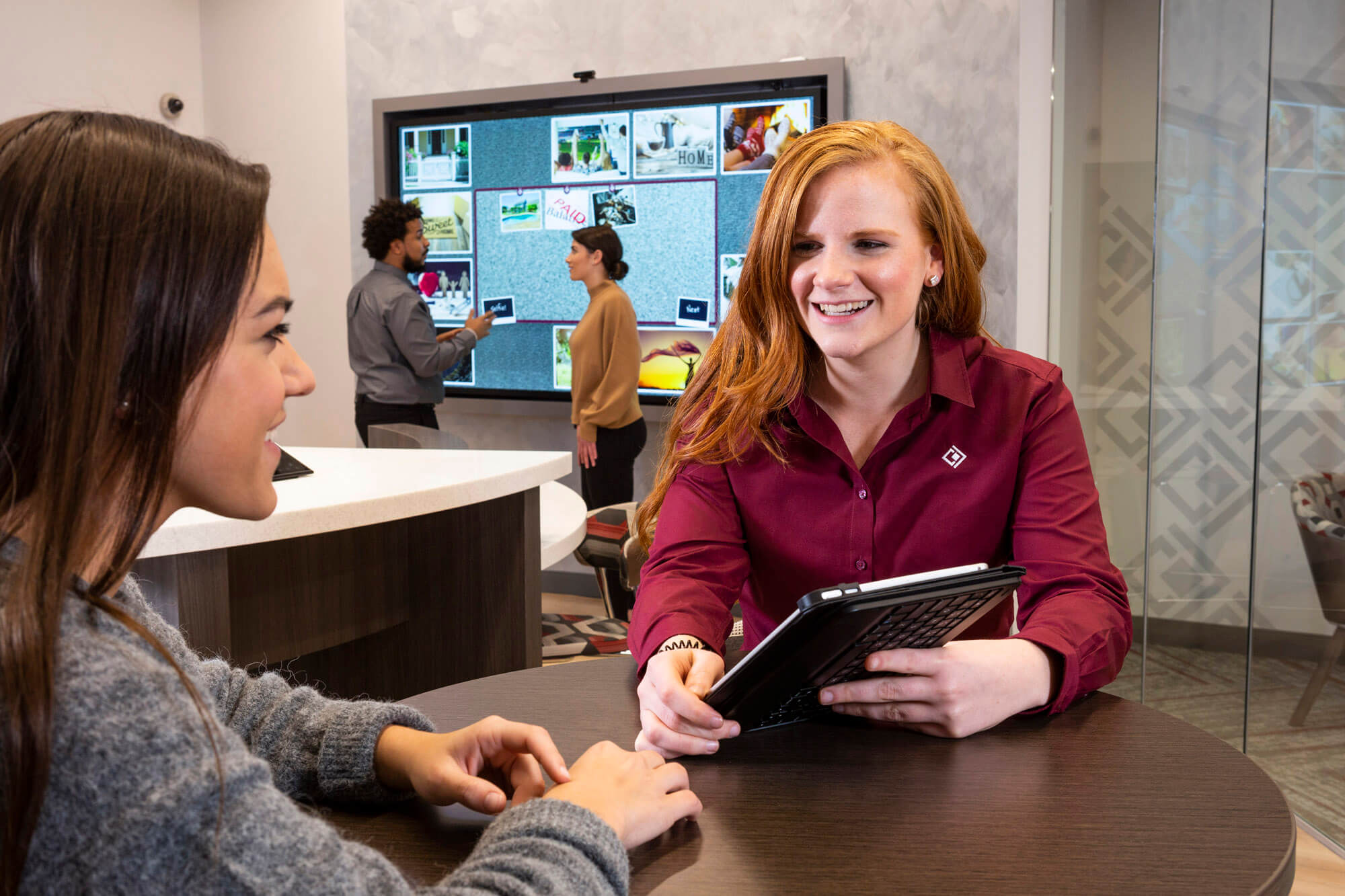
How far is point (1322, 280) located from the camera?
2.30 metres

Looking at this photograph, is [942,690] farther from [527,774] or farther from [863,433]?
[863,433]

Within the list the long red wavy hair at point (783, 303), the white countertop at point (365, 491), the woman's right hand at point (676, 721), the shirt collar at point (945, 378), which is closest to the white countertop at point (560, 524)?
the white countertop at point (365, 491)

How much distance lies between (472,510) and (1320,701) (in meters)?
1.90

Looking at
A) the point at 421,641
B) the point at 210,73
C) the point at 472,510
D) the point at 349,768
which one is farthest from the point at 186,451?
the point at 210,73

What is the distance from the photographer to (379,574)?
7.27 feet

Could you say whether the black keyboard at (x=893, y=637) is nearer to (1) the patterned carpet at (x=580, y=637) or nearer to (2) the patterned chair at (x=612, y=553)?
(2) the patterned chair at (x=612, y=553)

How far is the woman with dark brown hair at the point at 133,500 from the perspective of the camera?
1.73ft

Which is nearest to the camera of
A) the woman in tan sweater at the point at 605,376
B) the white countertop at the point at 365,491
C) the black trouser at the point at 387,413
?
the white countertop at the point at 365,491

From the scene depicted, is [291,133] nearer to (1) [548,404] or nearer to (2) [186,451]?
(1) [548,404]

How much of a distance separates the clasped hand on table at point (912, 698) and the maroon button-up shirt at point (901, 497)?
305mm

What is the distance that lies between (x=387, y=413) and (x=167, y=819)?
4496 mm

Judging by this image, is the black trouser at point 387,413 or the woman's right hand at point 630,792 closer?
the woman's right hand at point 630,792

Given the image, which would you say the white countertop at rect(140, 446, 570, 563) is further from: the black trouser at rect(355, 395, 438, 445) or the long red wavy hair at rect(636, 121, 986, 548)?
the black trouser at rect(355, 395, 438, 445)

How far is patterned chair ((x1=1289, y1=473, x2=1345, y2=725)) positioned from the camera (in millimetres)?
2295
